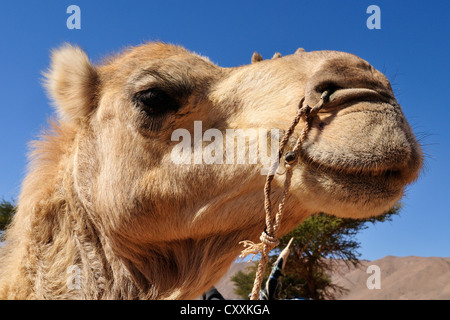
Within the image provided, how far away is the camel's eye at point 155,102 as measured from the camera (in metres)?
2.62

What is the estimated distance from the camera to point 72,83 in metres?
3.05

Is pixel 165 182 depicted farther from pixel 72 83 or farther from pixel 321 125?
pixel 72 83

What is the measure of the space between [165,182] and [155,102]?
1.77ft

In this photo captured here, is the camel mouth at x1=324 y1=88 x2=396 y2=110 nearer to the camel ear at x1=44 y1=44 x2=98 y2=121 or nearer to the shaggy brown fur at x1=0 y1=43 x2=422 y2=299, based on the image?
the shaggy brown fur at x1=0 y1=43 x2=422 y2=299

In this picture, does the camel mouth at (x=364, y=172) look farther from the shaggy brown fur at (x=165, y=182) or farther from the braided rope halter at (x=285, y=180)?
the braided rope halter at (x=285, y=180)

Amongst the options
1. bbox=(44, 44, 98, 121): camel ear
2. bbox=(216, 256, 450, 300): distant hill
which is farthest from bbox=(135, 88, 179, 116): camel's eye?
bbox=(216, 256, 450, 300): distant hill

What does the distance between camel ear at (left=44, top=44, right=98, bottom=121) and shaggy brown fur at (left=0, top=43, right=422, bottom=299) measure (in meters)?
0.02

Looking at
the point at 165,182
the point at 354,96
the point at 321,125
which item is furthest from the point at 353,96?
the point at 165,182

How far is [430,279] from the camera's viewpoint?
76.4m

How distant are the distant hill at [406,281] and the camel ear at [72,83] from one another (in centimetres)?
6703

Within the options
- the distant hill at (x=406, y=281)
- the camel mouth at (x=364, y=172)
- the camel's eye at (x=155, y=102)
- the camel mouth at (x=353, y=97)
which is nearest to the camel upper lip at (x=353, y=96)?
the camel mouth at (x=353, y=97)

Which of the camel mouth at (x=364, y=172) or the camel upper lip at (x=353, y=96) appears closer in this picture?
the camel mouth at (x=364, y=172)
